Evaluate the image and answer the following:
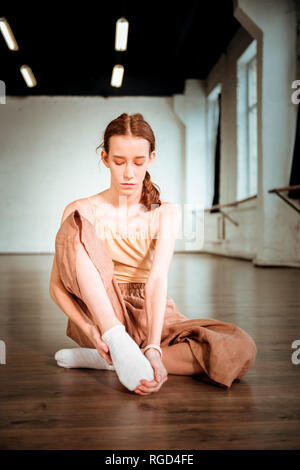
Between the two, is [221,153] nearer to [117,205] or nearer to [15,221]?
[15,221]

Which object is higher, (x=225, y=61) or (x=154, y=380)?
(x=225, y=61)

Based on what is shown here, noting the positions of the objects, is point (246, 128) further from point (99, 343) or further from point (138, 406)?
point (138, 406)

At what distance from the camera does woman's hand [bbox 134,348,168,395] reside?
47.3 inches

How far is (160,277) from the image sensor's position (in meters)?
1.39

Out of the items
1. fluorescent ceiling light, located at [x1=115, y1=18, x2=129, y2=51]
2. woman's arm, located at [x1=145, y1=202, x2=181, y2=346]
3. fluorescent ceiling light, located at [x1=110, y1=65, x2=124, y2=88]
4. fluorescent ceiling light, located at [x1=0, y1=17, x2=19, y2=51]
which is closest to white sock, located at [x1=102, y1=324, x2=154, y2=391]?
woman's arm, located at [x1=145, y1=202, x2=181, y2=346]

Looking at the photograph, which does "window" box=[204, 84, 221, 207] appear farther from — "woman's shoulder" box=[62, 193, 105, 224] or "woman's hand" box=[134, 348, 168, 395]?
"woman's hand" box=[134, 348, 168, 395]

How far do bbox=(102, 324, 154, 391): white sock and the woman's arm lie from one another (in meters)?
0.11

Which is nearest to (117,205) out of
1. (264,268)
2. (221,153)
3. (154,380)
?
(154,380)

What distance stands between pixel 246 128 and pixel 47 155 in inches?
217

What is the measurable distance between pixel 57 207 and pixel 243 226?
5338 mm

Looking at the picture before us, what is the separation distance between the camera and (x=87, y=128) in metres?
11.8
